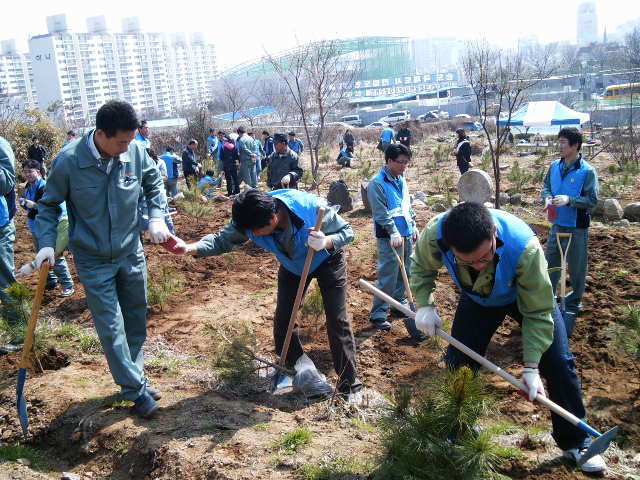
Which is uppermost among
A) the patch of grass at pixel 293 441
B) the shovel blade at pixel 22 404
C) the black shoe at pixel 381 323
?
the shovel blade at pixel 22 404

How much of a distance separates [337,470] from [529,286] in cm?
137

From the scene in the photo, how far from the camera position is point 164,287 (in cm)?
609

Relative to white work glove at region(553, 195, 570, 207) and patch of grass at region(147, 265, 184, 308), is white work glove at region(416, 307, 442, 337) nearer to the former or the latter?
white work glove at region(553, 195, 570, 207)

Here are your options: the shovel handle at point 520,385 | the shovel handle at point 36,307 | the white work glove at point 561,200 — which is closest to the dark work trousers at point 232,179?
the white work glove at point 561,200

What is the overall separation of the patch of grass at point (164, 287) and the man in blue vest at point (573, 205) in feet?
12.5

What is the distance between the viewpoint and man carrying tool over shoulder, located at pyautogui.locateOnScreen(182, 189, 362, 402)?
3.70 m

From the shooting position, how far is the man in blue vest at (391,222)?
202 inches

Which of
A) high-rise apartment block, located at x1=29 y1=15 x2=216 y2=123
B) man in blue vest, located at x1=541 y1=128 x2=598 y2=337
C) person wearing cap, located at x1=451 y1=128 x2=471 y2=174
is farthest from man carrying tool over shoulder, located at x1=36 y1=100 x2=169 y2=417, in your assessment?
high-rise apartment block, located at x1=29 y1=15 x2=216 y2=123

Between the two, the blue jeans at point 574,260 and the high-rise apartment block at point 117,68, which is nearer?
the blue jeans at point 574,260

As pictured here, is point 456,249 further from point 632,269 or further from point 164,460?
point 632,269

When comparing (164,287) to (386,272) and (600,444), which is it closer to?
(386,272)

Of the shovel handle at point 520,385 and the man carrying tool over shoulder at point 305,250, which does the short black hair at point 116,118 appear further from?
the shovel handle at point 520,385

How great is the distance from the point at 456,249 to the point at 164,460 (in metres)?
1.94

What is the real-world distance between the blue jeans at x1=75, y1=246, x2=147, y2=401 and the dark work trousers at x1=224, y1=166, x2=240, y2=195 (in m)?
9.34
